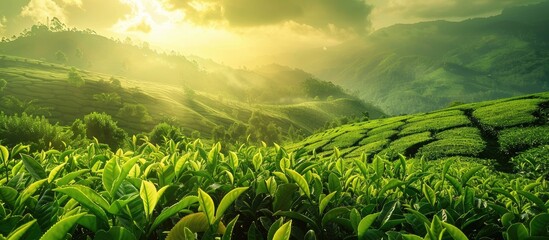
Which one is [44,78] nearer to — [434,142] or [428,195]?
[434,142]

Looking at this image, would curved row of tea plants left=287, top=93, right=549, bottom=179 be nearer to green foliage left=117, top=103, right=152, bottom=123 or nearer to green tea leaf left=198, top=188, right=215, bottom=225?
green tea leaf left=198, top=188, right=215, bottom=225

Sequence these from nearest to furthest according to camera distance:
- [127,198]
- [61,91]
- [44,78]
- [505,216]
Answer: [127,198], [505,216], [61,91], [44,78]

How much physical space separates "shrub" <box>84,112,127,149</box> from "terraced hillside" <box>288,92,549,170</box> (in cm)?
1515

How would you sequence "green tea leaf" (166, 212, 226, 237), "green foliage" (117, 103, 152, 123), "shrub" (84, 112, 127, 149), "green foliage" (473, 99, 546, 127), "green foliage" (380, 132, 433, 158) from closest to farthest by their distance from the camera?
"green tea leaf" (166, 212, 226, 237) → "green foliage" (380, 132, 433, 158) → "green foliage" (473, 99, 546, 127) → "shrub" (84, 112, 127, 149) → "green foliage" (117, 103, 152, 123)

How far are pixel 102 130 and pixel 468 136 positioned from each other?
78.1ft

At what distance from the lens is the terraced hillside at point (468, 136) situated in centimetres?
1533

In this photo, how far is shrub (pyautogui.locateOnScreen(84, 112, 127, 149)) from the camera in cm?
2386

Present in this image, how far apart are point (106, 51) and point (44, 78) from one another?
121211 millimetres

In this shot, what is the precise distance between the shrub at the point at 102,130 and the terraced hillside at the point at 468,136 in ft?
49.7

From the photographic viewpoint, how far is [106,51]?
194m

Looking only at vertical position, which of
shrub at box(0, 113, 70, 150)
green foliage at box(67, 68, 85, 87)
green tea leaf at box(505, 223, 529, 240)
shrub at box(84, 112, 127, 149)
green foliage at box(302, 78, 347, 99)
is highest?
green foliage at box(302, 78, 347, 99)

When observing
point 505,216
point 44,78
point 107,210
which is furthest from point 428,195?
point 44,78

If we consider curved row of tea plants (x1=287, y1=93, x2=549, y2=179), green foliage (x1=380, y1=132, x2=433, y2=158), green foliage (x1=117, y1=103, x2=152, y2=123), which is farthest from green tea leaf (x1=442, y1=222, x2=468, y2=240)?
green foliage (x1=117, y1=103, x2=152, y2=123)

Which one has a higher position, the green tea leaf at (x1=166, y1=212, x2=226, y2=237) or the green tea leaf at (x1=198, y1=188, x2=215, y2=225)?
the green tea leaf at (x1=198, y1=188, x2=215, y2=225)
